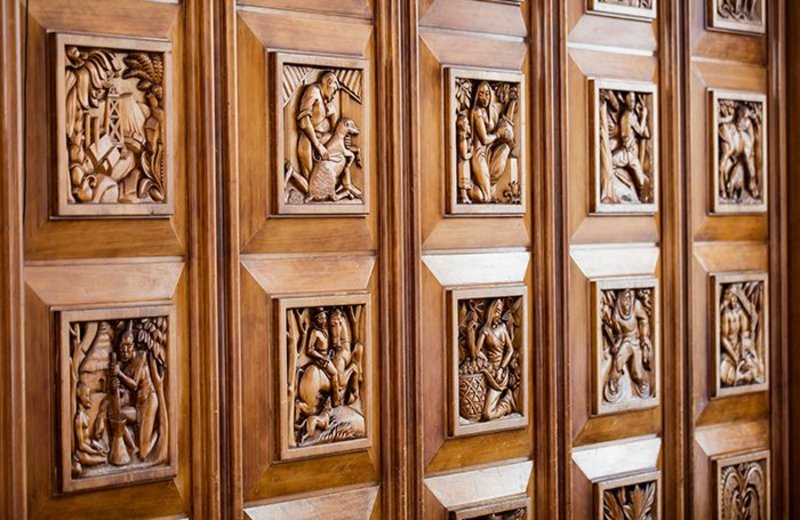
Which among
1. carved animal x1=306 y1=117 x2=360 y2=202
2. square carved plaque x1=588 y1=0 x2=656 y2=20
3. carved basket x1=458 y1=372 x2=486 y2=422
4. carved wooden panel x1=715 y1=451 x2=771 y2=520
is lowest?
carved wooden panel x1=715 y1=451 x2=771 y2=520

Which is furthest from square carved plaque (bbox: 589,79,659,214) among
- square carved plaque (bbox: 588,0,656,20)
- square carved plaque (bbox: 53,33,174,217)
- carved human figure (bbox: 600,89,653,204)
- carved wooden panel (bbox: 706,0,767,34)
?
square carved plaque (bbox: 53,33,174,217)

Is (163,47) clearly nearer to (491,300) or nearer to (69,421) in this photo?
(69,421)

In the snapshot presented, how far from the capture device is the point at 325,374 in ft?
8.87

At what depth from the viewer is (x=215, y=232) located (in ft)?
8.28

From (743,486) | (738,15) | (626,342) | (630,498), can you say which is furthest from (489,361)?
(738,15)

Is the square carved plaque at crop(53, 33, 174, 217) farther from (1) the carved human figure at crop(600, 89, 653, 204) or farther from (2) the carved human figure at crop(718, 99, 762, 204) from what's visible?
(2) the carved human figure at crop(718, 99, 762, 204)

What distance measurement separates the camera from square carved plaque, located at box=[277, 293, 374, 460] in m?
2.65

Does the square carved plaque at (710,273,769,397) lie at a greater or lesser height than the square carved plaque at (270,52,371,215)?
lesser

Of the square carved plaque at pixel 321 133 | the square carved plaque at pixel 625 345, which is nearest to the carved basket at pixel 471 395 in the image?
the square carved plaque at pixel 625 345

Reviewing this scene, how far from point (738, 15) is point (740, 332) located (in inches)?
40.1

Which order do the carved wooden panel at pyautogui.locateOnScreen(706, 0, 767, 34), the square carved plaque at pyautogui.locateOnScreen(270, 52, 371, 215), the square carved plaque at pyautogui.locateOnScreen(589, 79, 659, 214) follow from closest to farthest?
the square carved plaque at pyautogui.locateOnScreen(270, 52, 371, 215) → the square carved plaque at pyautogui.locateOnScreen(589, 79, 659, 214) → the carved wooden panel at pyautogui.locateOnScreen(706, 0, 767, 34)

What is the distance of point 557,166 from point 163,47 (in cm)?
120

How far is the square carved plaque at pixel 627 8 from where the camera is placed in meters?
3.19

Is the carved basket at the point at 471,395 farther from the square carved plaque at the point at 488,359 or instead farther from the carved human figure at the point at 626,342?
the carved human figure at the point at 626,342
